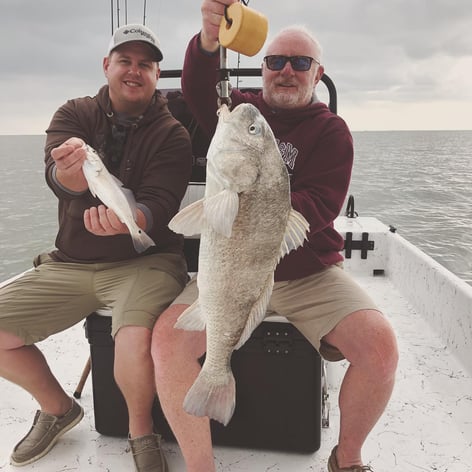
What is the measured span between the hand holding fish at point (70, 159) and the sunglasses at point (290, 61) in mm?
1199

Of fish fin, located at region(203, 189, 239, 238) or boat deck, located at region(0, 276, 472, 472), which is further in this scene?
boat deck, located at region(0, 276, 472, 472)

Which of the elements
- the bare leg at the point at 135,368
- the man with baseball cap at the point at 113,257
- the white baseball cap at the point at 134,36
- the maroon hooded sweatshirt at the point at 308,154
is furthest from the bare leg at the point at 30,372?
the white baseball cap at the point at 134,36

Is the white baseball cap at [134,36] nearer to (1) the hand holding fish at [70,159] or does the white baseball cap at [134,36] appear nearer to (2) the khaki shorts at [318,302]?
(1) the hand holding fish at [70,159]

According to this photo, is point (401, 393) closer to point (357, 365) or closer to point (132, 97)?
point (357, 365)

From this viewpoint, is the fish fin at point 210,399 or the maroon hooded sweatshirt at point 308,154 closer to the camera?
the fish fin at point 210,399

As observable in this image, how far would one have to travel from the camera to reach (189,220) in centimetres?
193

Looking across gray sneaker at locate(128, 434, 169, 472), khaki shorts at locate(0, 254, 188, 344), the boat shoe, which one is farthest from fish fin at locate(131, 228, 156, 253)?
the boat shoe

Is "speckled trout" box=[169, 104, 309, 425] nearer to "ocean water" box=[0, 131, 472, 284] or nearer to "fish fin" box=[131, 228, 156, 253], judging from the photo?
"fish fin" box=[131, 228, 156, 253]

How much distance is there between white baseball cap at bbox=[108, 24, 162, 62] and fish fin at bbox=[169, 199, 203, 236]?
151cm

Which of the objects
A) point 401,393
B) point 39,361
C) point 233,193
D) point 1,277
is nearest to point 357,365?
point 233,193

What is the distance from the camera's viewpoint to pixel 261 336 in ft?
8.26

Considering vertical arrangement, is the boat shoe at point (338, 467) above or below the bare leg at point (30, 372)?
below

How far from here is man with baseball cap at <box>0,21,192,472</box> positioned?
241cm

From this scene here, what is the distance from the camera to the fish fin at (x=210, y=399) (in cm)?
208
